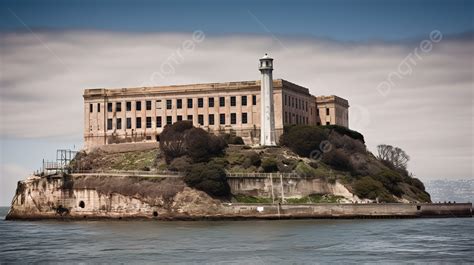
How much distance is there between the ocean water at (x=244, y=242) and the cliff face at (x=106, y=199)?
13.9 feet

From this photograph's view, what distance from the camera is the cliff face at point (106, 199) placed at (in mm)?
82625

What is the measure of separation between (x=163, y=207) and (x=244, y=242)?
27363mm

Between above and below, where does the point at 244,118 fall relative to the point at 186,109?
below

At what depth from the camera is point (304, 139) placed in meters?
95.7

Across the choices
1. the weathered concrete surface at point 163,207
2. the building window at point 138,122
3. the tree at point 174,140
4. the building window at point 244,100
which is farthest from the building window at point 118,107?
A: the weathered concrete surface at point 163,207

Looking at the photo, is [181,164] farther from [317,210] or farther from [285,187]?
[317,210]

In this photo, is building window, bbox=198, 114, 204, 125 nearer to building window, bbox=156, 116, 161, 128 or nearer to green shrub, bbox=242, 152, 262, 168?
building window, bbox=156, 116, 161, 128

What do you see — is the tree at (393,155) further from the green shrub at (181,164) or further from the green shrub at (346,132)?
the green shrub at (181,164)

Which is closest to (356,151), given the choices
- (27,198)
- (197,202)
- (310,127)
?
(310,127)

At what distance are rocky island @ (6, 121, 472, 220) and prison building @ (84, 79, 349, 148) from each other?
3.78 meters

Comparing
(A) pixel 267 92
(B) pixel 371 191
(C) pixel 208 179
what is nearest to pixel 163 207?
(C) pixel 208 179

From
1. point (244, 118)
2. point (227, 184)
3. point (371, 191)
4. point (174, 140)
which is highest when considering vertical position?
point (244, 118)

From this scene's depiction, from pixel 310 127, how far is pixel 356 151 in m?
6.59

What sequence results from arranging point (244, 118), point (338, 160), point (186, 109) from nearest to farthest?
point (338, 160) → point (244, 118) → point (186, 109)
